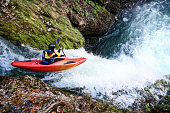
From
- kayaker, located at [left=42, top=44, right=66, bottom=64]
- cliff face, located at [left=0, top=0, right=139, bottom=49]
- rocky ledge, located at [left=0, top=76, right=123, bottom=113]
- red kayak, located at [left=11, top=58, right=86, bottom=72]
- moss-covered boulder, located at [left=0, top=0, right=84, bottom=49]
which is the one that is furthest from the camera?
cliff face, located at [left=0, top=0, right=139, bottom=49]

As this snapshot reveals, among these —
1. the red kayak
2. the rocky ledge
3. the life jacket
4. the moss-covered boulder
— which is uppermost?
the moss-covered boulder

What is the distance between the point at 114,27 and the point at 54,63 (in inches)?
289

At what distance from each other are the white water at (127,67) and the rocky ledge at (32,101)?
1627 millimetres

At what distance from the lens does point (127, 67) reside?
6660 mm

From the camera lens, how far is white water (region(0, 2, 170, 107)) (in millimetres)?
4621

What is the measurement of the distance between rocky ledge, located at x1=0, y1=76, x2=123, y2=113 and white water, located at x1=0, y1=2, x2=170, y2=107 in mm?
1627

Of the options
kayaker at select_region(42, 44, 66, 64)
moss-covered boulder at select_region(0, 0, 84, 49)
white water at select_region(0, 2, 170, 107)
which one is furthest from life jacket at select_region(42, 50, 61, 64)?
moss-covered boulder at select_region(0, 0, 84, 49)

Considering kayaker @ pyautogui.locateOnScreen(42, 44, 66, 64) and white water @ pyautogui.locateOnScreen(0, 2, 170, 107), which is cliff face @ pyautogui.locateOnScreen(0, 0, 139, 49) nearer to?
white water @ pyautogui.locateOnScreen(0, 2, 170, 107)

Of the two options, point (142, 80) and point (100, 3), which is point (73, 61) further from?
point (100, 3)

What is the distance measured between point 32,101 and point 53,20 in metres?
5.08

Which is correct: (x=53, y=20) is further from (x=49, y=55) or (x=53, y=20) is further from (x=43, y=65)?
(x=43, y=65)

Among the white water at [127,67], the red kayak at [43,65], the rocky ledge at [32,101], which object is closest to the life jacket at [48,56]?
the red kayak at [43,65]

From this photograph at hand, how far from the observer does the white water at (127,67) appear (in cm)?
462

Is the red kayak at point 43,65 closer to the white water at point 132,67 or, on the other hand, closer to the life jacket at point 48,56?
the life jacket at point 48,56
